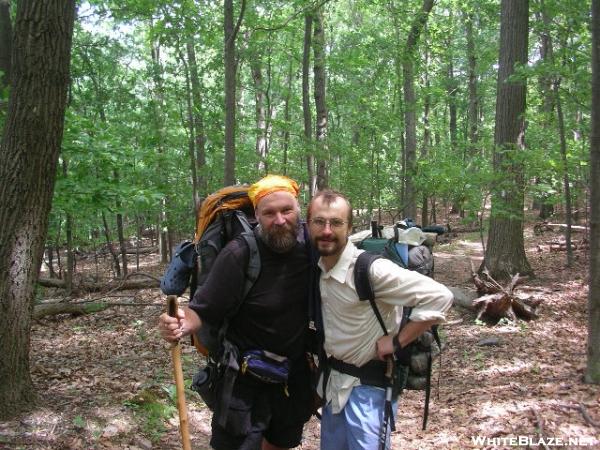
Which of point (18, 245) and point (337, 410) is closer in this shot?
point (337, 410)

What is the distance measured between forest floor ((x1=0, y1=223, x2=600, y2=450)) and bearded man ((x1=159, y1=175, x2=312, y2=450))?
2.22 meters

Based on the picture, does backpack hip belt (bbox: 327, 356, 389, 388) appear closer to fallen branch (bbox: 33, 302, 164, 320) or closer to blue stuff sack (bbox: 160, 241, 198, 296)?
blue stuff sack (bbox: 160, 241, 198, 296)

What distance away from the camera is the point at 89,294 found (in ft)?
36.4

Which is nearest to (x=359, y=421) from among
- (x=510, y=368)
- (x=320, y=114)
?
(x=510, y=368)

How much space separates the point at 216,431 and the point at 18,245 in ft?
8.96

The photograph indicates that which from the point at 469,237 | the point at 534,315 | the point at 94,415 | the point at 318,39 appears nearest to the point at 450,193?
the point at 534,315

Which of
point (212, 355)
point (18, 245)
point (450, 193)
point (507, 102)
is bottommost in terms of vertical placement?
point (212, 355)

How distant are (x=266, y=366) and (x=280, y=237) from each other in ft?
2.56

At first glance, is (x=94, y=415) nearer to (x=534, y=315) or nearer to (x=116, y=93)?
(x=534, y=315)

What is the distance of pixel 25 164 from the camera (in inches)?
172

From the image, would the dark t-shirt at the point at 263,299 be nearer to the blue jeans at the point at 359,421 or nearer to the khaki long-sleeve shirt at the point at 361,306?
the khaki long-sleeve shirt at the point at 361,306

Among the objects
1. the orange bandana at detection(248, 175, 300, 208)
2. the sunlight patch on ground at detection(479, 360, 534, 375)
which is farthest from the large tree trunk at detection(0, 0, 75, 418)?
the sunlight patch on ground at detection(479, 360, 534, 375)

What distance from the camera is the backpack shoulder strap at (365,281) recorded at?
8.43 ft

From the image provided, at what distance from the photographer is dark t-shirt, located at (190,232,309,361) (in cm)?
280
